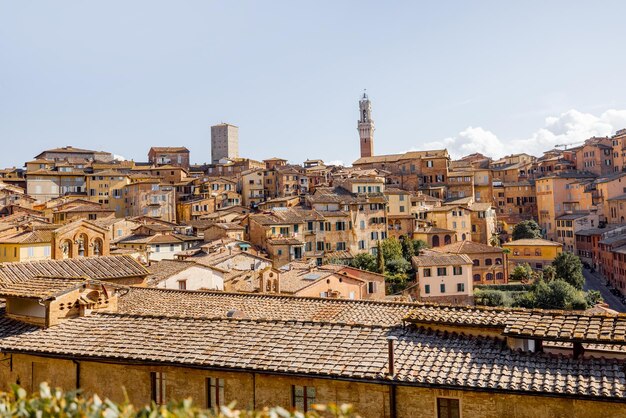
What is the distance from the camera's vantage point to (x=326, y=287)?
116 feet

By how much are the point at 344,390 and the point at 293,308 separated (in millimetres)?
8752

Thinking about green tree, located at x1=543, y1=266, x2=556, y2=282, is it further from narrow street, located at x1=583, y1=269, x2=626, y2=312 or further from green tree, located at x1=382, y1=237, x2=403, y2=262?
green tree, located at x1=382, y1=237, x2=403, y2=262

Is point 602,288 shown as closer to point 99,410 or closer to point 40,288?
point 40,288

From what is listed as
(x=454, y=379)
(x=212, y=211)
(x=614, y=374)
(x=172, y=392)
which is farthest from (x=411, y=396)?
(x=212, y=211)

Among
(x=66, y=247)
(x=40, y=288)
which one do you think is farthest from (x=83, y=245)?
(x=40, y=288)

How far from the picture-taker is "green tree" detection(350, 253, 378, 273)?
→ 5688 centimetres

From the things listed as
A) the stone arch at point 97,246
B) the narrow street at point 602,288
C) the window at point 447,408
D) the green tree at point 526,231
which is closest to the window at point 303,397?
the window at point 447,408

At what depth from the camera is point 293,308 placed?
720 inches

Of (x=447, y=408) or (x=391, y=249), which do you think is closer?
(x=447, y=408)

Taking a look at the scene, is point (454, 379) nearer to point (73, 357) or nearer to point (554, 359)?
point (554, 359)

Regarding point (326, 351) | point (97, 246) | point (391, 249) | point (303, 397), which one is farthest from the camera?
point (391, 249)

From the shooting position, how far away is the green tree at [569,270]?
5669 cm

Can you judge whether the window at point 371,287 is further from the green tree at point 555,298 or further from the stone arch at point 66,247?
the stone arch at point 66,247

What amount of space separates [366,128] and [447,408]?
13317 centimetres
